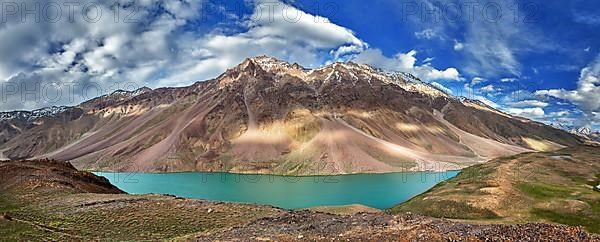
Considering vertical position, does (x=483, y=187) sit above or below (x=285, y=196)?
above

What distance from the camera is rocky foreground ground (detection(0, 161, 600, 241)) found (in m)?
19.3

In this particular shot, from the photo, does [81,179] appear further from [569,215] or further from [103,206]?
[569,215]

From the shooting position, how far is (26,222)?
26141mm

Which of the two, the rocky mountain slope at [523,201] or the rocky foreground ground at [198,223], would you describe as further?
the rocky mountain slope at [523,201]

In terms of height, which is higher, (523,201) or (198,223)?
(198,223)

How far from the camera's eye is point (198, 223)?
92.3ft

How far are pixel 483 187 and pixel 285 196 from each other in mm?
68089

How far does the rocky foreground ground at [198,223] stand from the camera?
1928 cm

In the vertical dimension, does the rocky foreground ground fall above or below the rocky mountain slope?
above

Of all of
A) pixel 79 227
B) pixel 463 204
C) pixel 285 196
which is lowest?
pixel 285 196

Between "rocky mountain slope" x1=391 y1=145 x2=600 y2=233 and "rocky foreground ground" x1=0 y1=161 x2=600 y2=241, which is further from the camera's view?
"rocky mountain slope" x1=391 y1=145 x2=600 y2=233

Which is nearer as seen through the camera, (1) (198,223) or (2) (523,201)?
(1) (198,223)

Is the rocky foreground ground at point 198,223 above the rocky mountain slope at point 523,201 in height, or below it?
above

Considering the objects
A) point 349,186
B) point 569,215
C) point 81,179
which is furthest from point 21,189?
point 349,186
